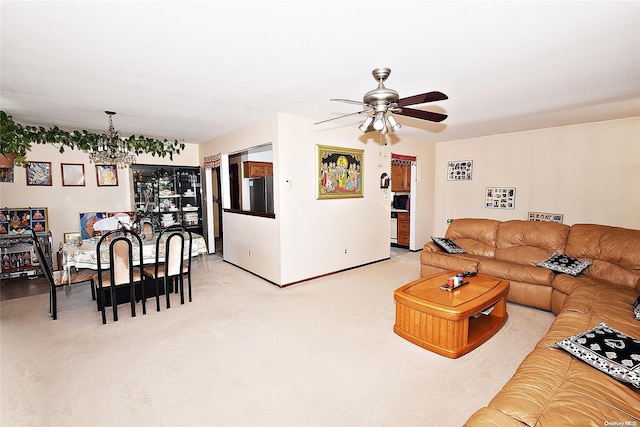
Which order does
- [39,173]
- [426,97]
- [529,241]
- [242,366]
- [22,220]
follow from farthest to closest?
[39,173] → [22,220] → [529,241] → [242,366] → [426,97]

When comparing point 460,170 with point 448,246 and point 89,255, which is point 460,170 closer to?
point 448,246

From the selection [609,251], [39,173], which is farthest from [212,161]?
[609,251]

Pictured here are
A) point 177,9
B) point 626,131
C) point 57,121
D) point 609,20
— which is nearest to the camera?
point 177,9

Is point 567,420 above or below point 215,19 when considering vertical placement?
below

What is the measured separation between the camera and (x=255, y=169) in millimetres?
6457

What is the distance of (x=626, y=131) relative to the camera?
14.5 ft

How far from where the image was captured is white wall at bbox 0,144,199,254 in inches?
187

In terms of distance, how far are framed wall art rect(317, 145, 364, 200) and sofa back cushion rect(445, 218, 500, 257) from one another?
1706 mm

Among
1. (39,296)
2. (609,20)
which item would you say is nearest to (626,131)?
(609,20)

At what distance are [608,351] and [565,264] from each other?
2.01 meters

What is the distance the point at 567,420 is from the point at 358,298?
103 inches

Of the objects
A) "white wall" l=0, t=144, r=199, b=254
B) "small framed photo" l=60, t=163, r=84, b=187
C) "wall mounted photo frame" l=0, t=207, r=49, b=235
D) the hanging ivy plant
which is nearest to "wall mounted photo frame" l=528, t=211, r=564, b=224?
the hanging ivy plant

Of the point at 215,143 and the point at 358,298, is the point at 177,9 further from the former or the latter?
the point at 215,143

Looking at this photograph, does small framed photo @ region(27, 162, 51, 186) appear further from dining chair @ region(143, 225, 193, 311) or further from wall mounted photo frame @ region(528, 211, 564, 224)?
wall mounted photo frame @ region(528, 211, 564, 224)
